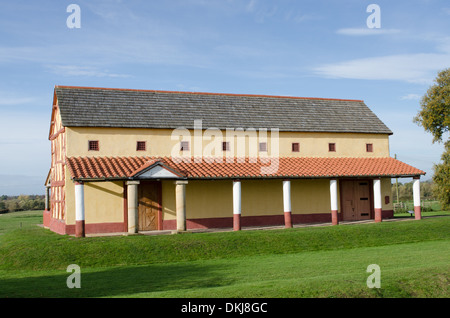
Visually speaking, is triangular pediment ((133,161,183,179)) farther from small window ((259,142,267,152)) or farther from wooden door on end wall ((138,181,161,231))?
small window ((259,142,267,152))

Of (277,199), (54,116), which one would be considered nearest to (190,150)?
(277,199)

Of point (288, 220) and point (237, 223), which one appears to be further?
point (288, 220)

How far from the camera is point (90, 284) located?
1495cm

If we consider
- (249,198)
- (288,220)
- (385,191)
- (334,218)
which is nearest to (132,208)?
(249,198)

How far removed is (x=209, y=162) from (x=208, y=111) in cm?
349

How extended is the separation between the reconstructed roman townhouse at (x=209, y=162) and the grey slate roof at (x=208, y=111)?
A: 64mm

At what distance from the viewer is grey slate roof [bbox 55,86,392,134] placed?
26.8 meters

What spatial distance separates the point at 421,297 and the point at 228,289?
15.0 feet

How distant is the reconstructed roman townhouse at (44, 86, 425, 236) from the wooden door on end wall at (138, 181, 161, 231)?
0.17ft

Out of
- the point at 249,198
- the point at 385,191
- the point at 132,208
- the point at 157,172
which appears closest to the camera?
the point at 132,208

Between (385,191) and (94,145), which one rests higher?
(94,145)

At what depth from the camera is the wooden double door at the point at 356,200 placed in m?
30.2

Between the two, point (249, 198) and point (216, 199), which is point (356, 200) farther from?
point (216, 199)

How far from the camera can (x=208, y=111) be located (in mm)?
29156
